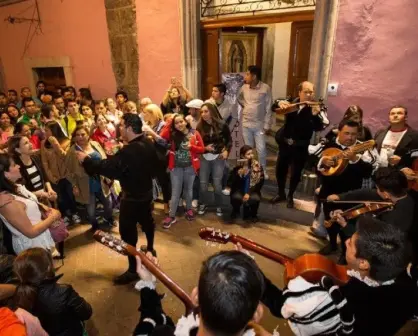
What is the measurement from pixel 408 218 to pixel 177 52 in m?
5.45

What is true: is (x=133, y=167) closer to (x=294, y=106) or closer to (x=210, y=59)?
(x=294, y=106)

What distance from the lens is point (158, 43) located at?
6.90 meters

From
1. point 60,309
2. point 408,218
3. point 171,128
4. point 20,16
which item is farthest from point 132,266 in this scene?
point 20,16

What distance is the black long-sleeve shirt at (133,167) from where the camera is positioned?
→ 10.1 ft

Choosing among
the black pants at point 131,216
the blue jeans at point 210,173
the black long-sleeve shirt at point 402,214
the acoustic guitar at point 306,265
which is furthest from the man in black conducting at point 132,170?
the black long-sleeve shirt at point 402,214

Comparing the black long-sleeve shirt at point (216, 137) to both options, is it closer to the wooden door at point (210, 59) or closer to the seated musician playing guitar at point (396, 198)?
the wooden door at point (210, 59)

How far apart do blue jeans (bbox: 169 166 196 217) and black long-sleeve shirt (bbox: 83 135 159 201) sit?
1336 millimetres

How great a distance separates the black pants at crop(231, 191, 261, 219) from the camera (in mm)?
4875

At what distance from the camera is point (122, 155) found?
3104mm

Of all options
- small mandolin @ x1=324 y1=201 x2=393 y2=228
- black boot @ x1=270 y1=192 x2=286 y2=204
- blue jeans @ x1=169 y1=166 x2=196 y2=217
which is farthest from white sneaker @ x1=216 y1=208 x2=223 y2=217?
small mandolin @ x1=324 y1=201 x2=393 y2=228

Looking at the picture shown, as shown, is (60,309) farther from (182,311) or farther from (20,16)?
(20,16)

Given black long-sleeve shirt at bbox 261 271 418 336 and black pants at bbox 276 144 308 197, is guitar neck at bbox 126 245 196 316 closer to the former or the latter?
black long-sleeve shirt at bbox 261 271 418 336

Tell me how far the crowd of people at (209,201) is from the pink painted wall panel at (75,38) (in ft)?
4.67

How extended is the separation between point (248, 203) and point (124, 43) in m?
5.00
